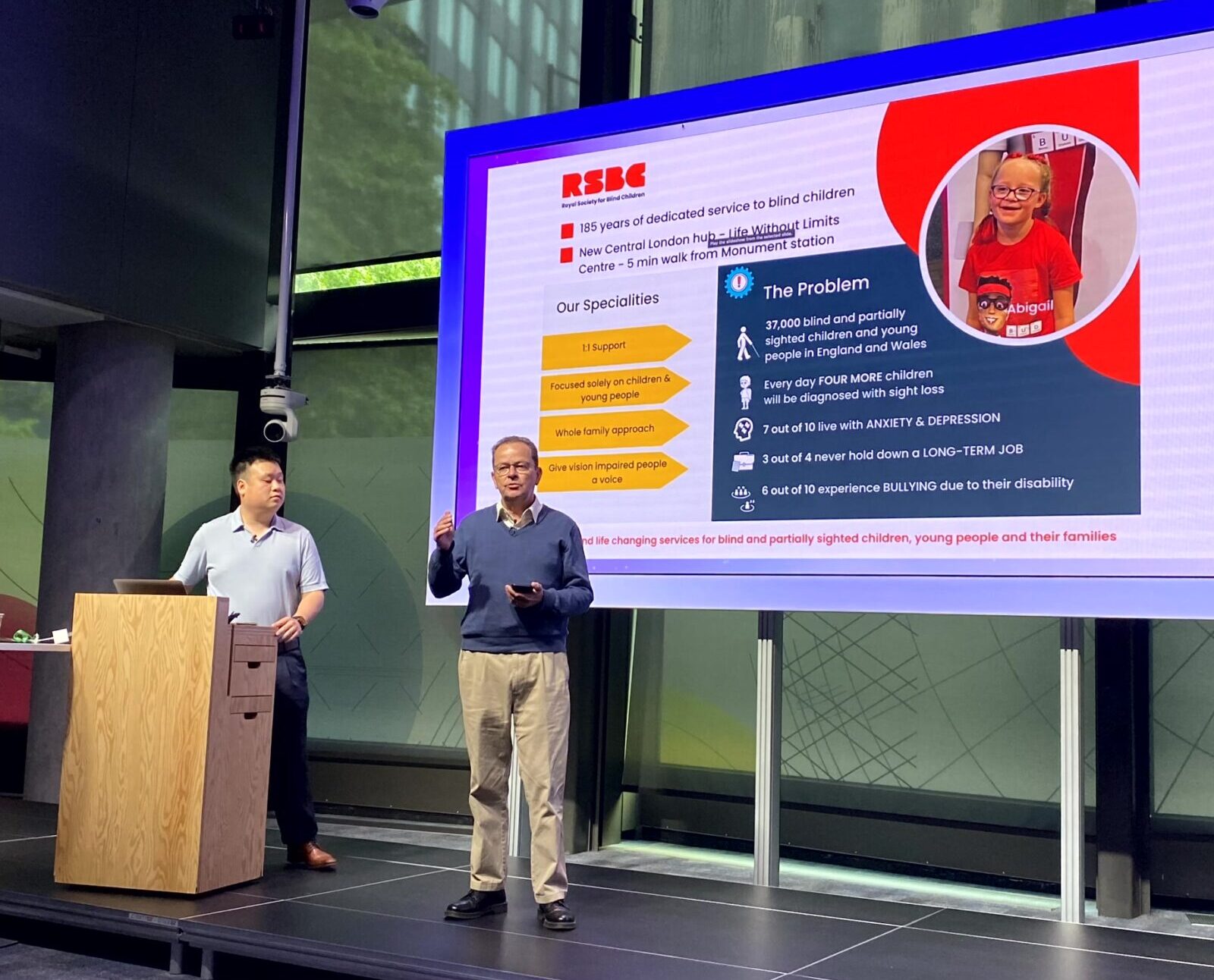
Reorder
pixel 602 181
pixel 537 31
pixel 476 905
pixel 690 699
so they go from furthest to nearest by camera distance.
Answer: pixel 537 31, pixel 690 699, pixel 602 181, pixel 476 905

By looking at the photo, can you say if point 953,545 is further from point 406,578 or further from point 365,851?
point 406,578

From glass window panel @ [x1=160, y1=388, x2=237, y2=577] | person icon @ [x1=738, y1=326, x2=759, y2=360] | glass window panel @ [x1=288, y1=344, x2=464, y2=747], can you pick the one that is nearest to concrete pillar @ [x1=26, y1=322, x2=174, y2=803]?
glass window panel @ [x1=160, y1=388, x2=237, y2=577]

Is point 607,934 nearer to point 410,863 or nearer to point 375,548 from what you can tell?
point 410,863

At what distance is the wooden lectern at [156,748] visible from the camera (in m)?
3.82

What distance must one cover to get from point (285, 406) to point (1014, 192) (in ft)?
10.7

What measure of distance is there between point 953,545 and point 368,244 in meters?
3.48

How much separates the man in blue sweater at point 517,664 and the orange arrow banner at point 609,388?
0.98 metres

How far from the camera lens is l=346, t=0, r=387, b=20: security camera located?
5.26m

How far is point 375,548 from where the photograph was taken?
6.14 metres

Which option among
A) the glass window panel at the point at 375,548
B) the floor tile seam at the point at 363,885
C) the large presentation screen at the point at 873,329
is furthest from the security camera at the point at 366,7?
the floor tile seam at the point at 363,885

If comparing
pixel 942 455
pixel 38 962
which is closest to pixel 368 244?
pixel 942 455

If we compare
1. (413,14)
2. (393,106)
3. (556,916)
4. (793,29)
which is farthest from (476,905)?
(413,14)

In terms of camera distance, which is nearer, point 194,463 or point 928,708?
point 928,708

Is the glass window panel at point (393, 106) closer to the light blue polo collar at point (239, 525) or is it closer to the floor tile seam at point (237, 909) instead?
the light blue polo collar at point (239, 525)
